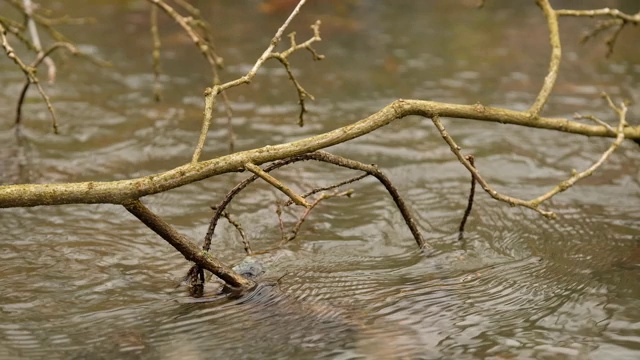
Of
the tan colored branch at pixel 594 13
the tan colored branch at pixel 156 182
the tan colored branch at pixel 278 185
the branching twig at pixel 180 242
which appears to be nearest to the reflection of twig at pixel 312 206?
the tan colored branch at pixel 278 185

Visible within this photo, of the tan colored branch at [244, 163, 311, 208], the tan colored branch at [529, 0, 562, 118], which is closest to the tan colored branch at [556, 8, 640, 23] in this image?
the tan colored branch at [529, 0, 562, 118]

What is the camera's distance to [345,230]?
5.03 metres

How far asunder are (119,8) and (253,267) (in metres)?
8.60

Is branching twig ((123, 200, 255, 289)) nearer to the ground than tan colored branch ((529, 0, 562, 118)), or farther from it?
nearer to the ground

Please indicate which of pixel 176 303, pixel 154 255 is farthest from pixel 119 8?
pixel 176 303

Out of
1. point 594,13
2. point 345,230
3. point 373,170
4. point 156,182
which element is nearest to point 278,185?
point 156,182

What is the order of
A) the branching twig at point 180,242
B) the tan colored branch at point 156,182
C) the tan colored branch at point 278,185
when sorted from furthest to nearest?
1. the branching twig at point 180,242
2. the tan colored branch at point 156,182
3. the tan colored branch at point 278,185

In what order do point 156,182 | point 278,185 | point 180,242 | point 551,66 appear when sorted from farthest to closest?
point 551,66 → point 180,242 → point 156,182 → point 278,185

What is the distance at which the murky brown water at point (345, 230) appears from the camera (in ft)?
11.9

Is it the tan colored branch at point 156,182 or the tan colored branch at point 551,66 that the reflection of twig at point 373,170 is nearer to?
the tan colored branch at point 156,182

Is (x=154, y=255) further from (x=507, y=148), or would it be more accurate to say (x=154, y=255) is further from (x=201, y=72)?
(x=201, y=72)

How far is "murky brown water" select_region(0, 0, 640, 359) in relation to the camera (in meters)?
3.62

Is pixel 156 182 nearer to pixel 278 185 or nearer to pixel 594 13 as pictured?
pixel 278 185

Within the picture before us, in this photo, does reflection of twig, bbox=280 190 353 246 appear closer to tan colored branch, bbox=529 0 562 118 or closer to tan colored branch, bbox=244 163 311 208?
tan colored branch, bbox=244 163 311 208
